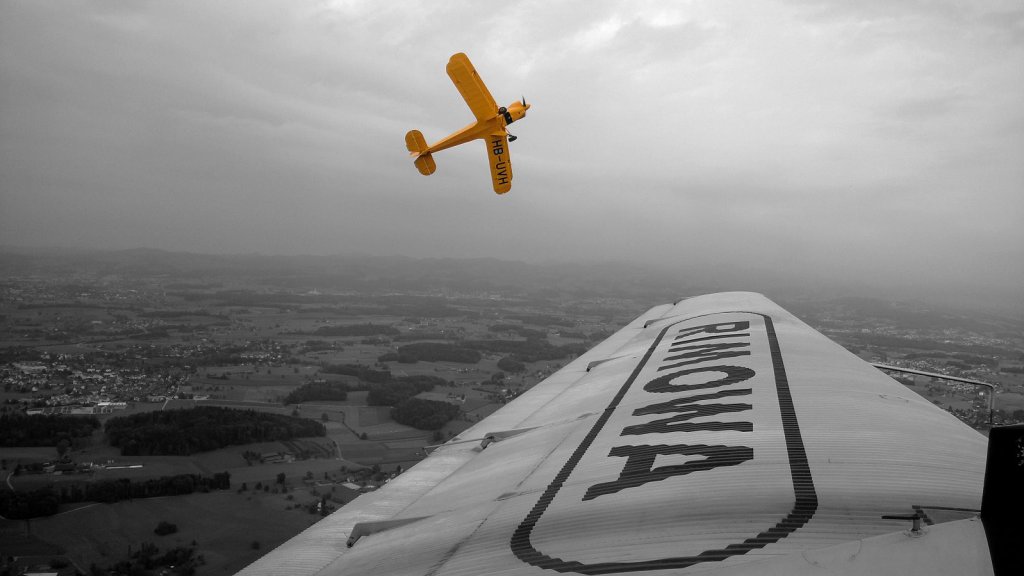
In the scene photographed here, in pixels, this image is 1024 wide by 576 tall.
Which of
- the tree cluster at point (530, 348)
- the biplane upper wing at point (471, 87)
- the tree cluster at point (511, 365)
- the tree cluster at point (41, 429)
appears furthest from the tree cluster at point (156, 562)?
the tree cluster at point (530, 348)

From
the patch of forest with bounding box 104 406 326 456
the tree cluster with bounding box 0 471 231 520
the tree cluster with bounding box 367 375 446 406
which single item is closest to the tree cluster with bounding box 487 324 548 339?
the tree cluster with bounding box 367 375 446 406

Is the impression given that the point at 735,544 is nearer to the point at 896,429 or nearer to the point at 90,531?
the point at 896,429

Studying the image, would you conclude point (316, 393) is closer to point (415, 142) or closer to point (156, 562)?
point (156, 562)

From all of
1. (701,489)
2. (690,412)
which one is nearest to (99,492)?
(690,412)

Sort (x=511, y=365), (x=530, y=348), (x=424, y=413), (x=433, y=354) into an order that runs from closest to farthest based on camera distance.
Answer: (x=424, y=413) < (x=511, y=365) < (x=433, y=354) < (x=530, y=348)

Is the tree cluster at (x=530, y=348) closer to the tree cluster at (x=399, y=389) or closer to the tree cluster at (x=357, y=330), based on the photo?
the tree cluster at (x=399, y=389)
